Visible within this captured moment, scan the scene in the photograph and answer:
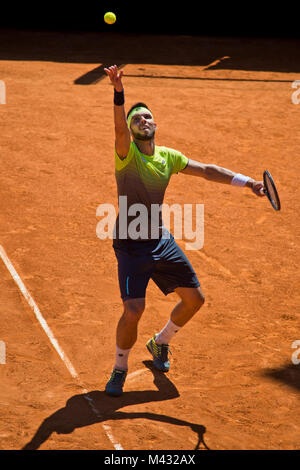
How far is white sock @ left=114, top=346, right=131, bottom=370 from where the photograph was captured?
601 cm

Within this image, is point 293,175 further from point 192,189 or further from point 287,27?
point 287,27

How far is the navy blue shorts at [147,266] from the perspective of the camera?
5.83m

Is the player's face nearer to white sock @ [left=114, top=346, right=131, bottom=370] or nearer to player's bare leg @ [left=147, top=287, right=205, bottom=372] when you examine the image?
player's bare leg @ [left=147, top=287, right=205, bottom=372]

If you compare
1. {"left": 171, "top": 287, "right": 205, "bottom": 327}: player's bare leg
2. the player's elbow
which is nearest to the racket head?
the player's elbow

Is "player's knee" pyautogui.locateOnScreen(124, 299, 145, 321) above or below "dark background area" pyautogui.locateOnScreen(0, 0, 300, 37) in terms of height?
below

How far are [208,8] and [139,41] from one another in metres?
2.21

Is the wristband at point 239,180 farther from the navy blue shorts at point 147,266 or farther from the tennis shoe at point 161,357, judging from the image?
the tennis shoe at point 161,357

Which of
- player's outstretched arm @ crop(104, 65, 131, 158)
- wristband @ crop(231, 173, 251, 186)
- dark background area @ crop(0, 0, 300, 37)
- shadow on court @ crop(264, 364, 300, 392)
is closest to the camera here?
player's outstretched arm @ crop(104, 65, 131, 158)

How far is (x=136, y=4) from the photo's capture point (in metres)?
20.1

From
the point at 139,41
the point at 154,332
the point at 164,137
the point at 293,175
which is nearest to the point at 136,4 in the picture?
the point at 139,41

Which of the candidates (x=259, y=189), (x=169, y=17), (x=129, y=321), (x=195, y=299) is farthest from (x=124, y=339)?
(x=169, y=17)

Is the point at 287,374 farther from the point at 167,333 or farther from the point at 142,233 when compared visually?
the point at 142,233

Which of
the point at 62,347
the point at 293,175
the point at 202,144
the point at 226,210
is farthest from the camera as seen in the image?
the point at 202,144

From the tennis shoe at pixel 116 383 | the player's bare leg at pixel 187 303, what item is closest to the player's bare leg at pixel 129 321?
the tennis shoe at pixel 116 383
